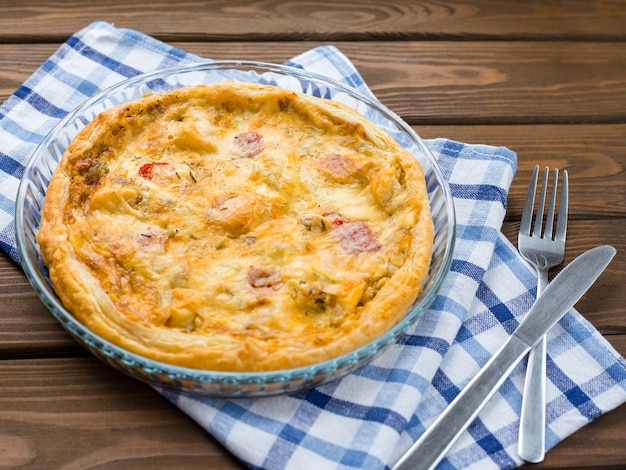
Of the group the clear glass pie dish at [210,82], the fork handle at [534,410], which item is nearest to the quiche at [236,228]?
the clear glass pie dish at [210,82]

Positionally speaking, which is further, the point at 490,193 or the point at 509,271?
the point at 490,193

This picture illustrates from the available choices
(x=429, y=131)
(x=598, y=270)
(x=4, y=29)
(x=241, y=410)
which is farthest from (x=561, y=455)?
(x=4, y=29)

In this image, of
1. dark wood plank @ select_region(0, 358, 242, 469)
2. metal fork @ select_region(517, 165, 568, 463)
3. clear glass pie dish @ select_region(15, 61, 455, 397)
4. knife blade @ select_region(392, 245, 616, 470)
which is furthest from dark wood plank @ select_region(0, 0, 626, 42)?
dark wood plank @ select_region(0, 358, 242, 469)

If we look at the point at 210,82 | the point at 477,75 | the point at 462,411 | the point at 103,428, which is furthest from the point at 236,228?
the point at 477,75

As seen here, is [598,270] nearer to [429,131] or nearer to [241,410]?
[429,131]

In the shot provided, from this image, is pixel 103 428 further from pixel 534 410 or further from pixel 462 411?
pixel 534 410

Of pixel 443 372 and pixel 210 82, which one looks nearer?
pixel 443 372

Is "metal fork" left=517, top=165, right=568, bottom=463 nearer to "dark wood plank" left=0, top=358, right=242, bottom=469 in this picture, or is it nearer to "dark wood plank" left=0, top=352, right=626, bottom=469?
"dark wood plank" left=0, top=352, right=626, bottom=469
